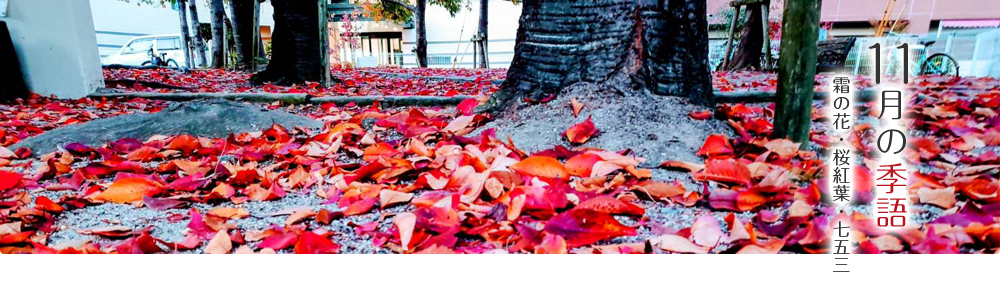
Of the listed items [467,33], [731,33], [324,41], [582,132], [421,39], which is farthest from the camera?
[467,33]

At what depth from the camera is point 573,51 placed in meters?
1.96

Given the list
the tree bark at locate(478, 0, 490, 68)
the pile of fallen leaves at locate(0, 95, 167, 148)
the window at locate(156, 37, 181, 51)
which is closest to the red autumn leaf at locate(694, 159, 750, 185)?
the pile of fallen leaves at locate(0, 95, 167, 148)

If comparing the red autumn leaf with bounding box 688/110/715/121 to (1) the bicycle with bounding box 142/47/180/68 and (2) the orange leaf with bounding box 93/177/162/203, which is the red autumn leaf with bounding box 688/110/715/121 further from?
(1) the bicycle with bounding box 142/47/180/68

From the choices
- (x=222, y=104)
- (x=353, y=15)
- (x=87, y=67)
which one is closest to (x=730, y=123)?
(x=222, y=104)

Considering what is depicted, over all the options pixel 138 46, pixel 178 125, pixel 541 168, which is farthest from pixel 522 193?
pixel 138 46

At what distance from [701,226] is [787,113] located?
0.52 meters

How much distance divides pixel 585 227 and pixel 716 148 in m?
0.71

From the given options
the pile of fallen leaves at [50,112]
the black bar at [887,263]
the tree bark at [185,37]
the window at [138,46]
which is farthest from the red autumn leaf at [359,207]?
the window at [138,46]

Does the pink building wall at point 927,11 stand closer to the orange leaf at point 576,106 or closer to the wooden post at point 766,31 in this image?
the orange leaf at point 576,106

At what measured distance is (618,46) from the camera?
186 centimetres

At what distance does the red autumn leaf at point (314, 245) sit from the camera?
3.50ft

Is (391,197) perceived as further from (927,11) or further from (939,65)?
(939,65)

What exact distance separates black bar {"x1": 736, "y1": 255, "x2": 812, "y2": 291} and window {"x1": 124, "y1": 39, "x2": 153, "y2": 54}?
62.0 feet

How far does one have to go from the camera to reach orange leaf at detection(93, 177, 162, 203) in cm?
149
